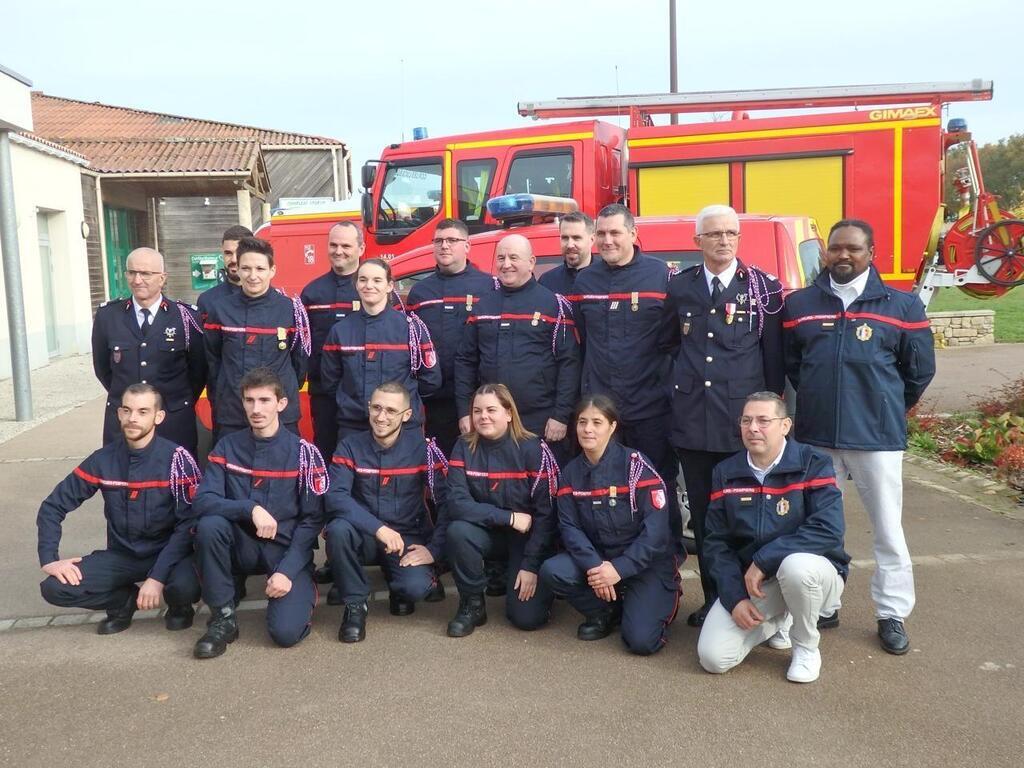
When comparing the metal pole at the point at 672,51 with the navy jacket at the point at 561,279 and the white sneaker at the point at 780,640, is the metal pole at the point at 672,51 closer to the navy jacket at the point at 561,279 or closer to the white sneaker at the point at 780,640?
the navy jacket at the point at 561,279

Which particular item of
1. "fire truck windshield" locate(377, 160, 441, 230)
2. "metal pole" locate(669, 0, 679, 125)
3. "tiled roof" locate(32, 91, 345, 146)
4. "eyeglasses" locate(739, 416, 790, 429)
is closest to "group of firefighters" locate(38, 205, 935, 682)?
"eyeglasses" locate(739, 416, 790, 429)

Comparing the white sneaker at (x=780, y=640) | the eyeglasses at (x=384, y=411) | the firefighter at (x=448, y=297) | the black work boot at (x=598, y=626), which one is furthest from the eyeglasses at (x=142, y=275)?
the white sneaker at (x=780, y=640)

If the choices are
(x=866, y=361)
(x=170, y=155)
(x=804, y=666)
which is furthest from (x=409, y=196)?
(x=170, y=155)

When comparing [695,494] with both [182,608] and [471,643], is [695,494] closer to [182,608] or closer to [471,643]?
[471,643]

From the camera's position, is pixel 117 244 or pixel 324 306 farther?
pixel 117 244

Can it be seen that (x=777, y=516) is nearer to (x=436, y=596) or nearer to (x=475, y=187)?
(x=436, y=596)

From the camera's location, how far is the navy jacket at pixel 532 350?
4.92 m

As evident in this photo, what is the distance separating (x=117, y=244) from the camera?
20688mm

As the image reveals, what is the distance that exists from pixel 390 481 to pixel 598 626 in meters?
1.21

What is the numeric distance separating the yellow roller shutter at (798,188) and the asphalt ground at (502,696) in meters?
4.90

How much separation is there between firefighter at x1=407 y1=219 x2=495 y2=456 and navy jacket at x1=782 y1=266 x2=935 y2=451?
183 centimetres

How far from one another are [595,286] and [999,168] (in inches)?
1683

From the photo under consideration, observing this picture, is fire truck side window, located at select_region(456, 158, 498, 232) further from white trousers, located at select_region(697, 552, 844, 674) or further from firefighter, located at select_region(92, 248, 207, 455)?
white trousers, located at select_region(697, 552, 844, 674)

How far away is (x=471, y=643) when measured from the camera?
14.3 feet
